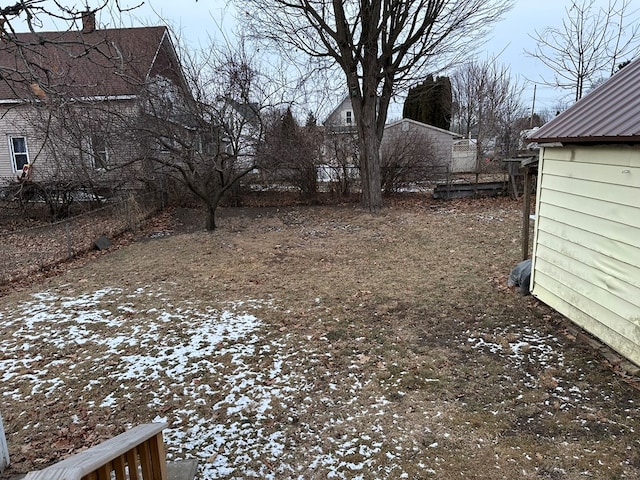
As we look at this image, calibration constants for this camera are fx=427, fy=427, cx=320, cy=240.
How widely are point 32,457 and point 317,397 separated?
215 cm

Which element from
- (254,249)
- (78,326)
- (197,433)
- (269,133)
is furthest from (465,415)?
(269,133)

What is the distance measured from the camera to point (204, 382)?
4.00 m

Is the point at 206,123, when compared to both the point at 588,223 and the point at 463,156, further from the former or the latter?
the point at 463,156

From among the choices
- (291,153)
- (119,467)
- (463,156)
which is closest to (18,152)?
(291,153)

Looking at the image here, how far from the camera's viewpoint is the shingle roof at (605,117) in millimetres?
3977

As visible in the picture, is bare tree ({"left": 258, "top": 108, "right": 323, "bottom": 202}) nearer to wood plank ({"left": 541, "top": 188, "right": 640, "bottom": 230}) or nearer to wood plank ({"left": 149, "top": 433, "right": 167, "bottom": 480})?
wood plank ({"left": 541, "top": 188, "right": 640, "bottom": 230})

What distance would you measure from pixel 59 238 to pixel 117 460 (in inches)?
340

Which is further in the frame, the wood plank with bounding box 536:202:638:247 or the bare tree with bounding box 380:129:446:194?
the bare tree with bounding box 380:129:446:194

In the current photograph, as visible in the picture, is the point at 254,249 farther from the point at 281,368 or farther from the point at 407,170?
the point at 407,170

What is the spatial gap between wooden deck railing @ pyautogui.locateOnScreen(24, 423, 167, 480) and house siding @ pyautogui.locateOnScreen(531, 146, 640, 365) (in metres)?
4.16

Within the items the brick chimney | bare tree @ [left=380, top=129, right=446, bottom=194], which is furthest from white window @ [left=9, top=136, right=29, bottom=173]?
the brick chimney

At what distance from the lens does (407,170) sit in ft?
50.4

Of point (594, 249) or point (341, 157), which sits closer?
point (594, 249)

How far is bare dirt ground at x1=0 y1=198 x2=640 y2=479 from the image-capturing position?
3020 mm
